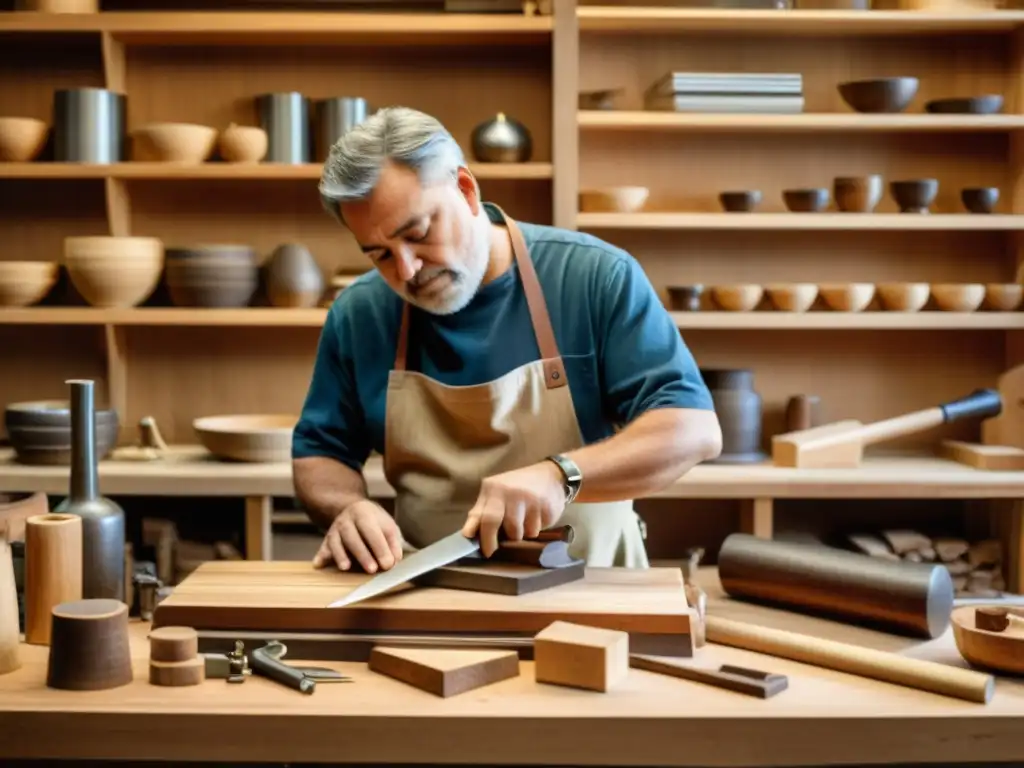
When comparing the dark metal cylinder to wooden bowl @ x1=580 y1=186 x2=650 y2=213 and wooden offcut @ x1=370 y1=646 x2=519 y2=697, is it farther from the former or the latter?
wooden bowl @ x1=580 y1=186 x2=650 y2=213

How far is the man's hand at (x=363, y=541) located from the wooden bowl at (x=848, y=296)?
94.3 inches

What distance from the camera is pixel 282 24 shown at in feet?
13.3

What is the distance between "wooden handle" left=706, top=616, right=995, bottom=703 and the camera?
1656mm

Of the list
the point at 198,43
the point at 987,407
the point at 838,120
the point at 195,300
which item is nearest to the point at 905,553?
the point at 987,407

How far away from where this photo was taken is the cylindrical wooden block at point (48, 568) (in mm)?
1902

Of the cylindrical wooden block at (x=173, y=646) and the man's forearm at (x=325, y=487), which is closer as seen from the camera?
the cylindrical wooden block at (x=173, y=646)

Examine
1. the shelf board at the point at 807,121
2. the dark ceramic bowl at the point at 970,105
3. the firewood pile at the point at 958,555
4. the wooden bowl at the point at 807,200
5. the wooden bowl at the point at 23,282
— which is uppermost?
the dark ceramic bowl at the point at 970,105

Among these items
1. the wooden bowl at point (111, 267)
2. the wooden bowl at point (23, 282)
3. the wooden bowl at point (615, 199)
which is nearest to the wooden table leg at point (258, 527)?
the wooden bowl at point (111, 267)

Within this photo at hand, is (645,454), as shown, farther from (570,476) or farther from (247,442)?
(247,442)

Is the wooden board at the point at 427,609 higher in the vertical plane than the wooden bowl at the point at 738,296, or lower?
lower

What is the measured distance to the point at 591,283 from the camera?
2449mm

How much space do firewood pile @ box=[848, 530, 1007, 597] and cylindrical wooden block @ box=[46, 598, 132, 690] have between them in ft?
9.30

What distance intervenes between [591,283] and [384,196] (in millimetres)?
478

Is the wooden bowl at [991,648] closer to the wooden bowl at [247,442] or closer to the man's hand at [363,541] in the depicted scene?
the man's hand at [363,541]
